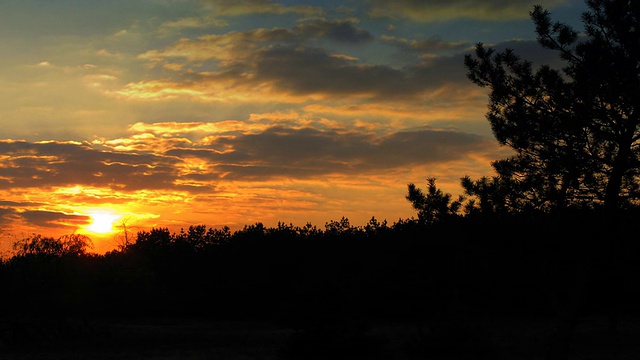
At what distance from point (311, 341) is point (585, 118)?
30.0 ft

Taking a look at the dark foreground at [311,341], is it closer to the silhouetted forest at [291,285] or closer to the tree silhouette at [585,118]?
the silhouetted forest at [291,285]

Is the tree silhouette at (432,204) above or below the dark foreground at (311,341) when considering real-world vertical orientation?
above

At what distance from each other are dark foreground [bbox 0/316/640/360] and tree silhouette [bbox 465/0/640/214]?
3980 mm

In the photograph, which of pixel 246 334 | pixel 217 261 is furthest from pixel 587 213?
pixel 217 261

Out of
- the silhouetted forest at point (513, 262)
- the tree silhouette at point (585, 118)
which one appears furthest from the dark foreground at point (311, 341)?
the tree silhouette at point (585, 118)

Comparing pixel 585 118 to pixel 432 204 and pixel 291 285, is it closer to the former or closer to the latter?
pixel 432 204

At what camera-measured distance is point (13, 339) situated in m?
24.5

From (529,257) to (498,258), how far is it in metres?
0.78

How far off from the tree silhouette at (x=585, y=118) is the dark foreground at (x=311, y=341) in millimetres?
3980

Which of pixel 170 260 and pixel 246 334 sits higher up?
pixel 170 260

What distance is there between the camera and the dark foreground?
19.2m

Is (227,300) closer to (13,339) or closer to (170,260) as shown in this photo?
(170,260)

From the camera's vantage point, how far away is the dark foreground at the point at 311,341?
19172 mm

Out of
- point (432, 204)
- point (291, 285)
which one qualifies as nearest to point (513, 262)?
point (432, 204)
